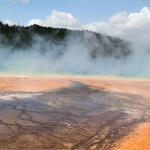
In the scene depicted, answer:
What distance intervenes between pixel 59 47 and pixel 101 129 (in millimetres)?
13945

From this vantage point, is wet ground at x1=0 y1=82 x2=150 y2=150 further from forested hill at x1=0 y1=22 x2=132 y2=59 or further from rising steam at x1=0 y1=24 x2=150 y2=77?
forested hill at x1=0 y1=22 x2=132 y2=59

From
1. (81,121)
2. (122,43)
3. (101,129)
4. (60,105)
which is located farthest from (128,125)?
(122,43)

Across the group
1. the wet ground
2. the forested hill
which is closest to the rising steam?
the forested hill

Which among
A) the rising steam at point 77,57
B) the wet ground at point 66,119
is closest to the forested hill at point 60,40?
the rising steam at point 77,57

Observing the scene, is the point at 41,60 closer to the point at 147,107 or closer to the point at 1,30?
the point at 1,30

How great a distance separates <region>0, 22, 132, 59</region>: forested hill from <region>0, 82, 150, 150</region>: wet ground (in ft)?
36.0

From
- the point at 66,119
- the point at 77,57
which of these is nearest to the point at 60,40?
the point at 77,57

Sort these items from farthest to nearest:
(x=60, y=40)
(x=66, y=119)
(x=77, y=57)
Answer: (x=60, y=40) → (x=77, y=57) → (x=66, y=119)

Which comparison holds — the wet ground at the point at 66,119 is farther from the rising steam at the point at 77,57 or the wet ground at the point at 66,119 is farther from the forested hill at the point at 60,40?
the forested hill at the point at 60,40

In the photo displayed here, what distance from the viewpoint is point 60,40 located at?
17672 mm

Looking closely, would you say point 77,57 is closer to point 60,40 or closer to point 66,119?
point 60,40

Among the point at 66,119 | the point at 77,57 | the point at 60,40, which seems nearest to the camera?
the point at 66,119

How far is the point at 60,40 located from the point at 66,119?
14.3 meters

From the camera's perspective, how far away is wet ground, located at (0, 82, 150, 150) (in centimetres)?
290
